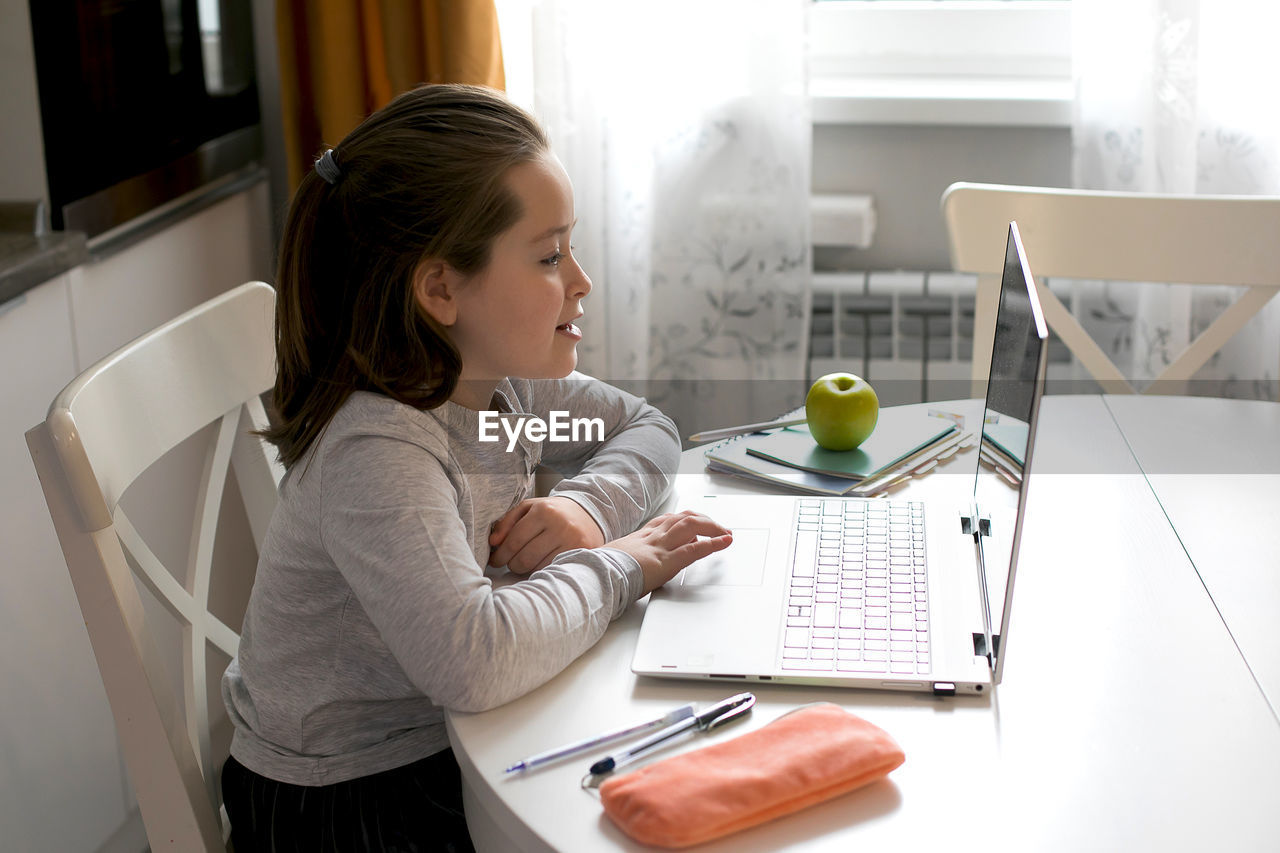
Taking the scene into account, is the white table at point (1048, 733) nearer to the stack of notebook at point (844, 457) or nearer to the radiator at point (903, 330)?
the stack of notebook at point (844, 457)

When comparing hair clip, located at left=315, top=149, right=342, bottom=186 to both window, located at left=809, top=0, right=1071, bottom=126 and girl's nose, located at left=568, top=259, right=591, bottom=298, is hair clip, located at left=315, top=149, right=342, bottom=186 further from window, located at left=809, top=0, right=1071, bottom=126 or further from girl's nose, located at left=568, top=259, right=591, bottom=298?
window, located at left=809, top=0, right=1071, bottom=126

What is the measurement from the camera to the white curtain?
Answer: 198 centimetres

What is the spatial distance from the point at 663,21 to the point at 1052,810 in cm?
157

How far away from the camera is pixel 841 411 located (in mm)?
1184

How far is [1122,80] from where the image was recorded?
1.91m

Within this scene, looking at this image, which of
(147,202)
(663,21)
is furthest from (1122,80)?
(147,202)

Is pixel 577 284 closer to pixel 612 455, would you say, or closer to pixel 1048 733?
pixel 612 455

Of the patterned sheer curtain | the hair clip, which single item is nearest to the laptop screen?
the hair clip

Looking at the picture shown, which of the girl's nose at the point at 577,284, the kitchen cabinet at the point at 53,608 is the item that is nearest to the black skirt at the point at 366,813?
the girl's nose at the point at 577,284

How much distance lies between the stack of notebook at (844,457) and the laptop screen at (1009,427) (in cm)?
13

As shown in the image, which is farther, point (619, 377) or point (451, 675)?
point (619, 377)

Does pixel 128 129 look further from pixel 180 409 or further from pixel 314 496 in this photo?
pixel 314 496

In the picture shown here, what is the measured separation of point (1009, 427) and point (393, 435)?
45cm

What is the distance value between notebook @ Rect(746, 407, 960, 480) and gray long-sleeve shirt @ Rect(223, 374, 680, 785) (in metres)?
0.11
